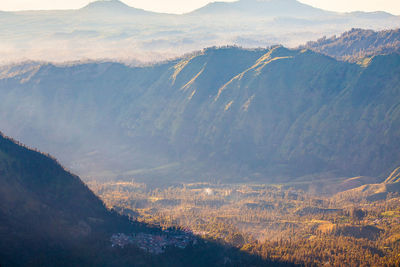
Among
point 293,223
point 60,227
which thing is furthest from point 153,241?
point 293,223

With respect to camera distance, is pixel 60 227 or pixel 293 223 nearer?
pixel 60 227

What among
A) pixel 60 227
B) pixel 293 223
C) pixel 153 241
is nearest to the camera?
pixel 60 227

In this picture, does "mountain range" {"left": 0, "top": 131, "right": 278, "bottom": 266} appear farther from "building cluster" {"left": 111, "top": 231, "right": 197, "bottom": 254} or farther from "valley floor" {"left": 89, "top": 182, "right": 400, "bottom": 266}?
"valley floor" {"left": 89, "top": 182, "right": 400, "bottom": 266}

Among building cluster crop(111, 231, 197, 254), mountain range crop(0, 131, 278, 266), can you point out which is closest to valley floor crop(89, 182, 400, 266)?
building cluster crop(111, 231, 197, 254)

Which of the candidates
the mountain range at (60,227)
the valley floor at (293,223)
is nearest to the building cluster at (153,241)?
the mountain range at (60,227)

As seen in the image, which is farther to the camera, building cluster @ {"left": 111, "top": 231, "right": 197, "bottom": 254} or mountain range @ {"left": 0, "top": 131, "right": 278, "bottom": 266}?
building cluster @ {"left": 111, "top": 231, "right": 197, "bottom": 254}

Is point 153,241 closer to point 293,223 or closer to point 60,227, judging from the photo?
point 60,227

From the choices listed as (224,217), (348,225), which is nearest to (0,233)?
(224,217)

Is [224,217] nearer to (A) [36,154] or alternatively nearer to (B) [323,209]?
(B) [323,209]
